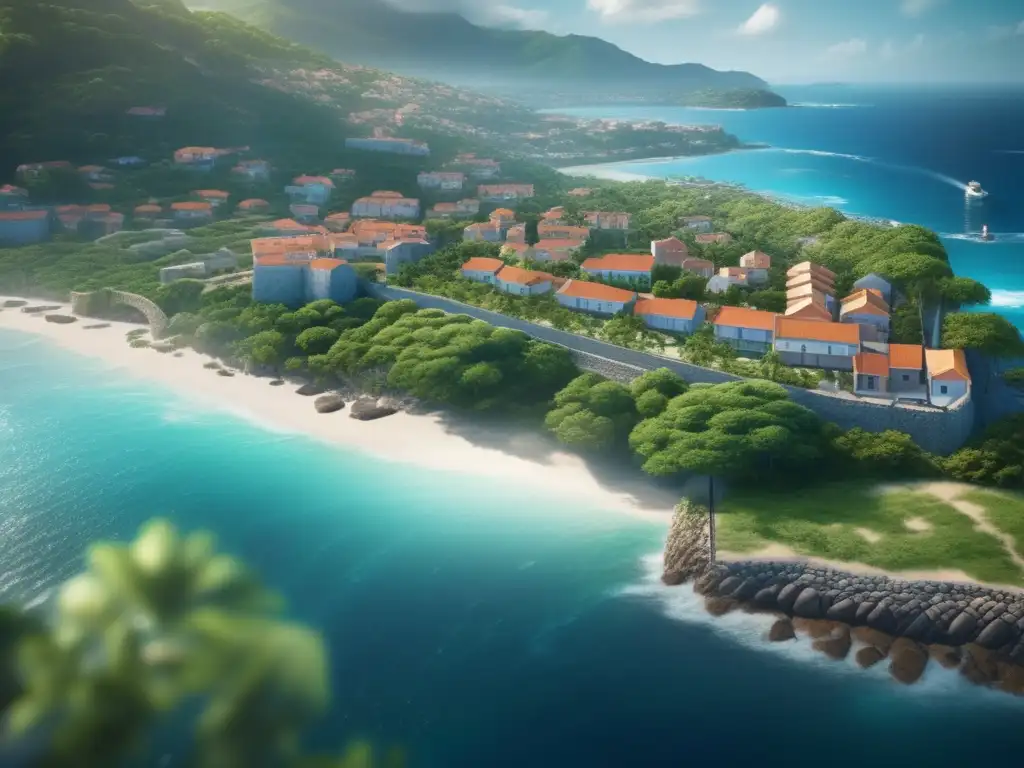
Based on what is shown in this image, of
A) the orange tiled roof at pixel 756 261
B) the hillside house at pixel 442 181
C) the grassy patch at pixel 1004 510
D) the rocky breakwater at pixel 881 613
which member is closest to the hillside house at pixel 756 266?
the orange tiled roof at pixel 756 261

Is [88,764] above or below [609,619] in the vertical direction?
above

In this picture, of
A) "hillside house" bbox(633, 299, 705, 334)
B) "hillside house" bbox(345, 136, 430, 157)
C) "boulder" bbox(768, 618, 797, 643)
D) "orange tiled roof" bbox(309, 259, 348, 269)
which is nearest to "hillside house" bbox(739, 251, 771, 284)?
"hillside house" bbox(633, 299, 705, 334)

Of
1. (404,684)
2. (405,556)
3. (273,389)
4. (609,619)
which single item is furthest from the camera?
(273,389)

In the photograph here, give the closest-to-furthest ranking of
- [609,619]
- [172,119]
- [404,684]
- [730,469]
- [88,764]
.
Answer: [88,764], [404,684], [609,619], [730,469], [172,119]

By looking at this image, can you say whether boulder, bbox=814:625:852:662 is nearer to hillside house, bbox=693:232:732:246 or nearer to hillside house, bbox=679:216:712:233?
hillside house, bbox=693:232:732:246

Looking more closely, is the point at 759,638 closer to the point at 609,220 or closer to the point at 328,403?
the point at 328,403

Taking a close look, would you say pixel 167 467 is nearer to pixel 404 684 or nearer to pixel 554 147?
pixel 404 684

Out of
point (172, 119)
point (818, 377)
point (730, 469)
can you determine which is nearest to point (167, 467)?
point (730, 469)
